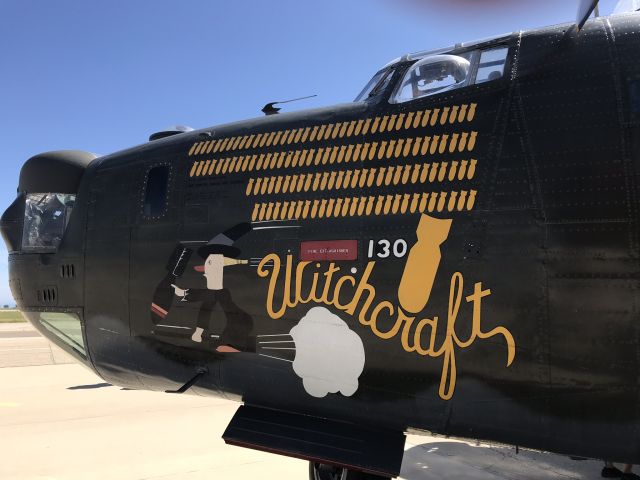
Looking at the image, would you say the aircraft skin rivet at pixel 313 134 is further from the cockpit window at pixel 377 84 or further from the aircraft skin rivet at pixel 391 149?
the aircraft skin rivet at pixel 391 149

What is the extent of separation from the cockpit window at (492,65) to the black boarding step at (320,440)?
3.22 metres

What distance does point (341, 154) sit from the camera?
459 cm

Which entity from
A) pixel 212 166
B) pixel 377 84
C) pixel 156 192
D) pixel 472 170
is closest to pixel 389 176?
pixel 472 170

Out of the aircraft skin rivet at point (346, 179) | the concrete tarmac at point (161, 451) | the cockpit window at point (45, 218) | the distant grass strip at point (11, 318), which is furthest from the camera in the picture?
the distant grass strip at point (11, 318)

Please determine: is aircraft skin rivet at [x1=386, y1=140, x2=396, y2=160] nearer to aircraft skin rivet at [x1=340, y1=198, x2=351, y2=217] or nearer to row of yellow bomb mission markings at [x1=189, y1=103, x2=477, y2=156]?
row of yellow bomb mission markings at [x1=189, y1=103, x2=477, y2=156]

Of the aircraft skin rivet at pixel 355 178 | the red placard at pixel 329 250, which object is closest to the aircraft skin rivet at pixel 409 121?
the aircraft skin rivet at pixel 355 178

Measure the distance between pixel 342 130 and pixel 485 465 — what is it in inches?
265

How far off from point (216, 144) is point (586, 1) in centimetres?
365

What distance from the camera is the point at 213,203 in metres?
5.04

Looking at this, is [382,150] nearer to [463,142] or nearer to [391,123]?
[391,123]

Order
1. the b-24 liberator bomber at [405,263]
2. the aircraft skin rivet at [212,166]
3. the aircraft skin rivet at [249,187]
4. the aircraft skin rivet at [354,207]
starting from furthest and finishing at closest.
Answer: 1. the aircraft skin rivet at [212,166]
2. the aircraft skin rivet at [249,187]
3. the aircraft skin rivet at [354,207]
4. the b-24 liberator bomber at [405,263]

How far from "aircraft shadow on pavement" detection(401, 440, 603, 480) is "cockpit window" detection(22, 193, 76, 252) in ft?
20.5

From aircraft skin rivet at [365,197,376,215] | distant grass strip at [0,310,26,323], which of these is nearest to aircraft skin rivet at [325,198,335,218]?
aircraft skin rivet at [365,197,376,215]

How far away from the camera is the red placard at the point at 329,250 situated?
430 cm
